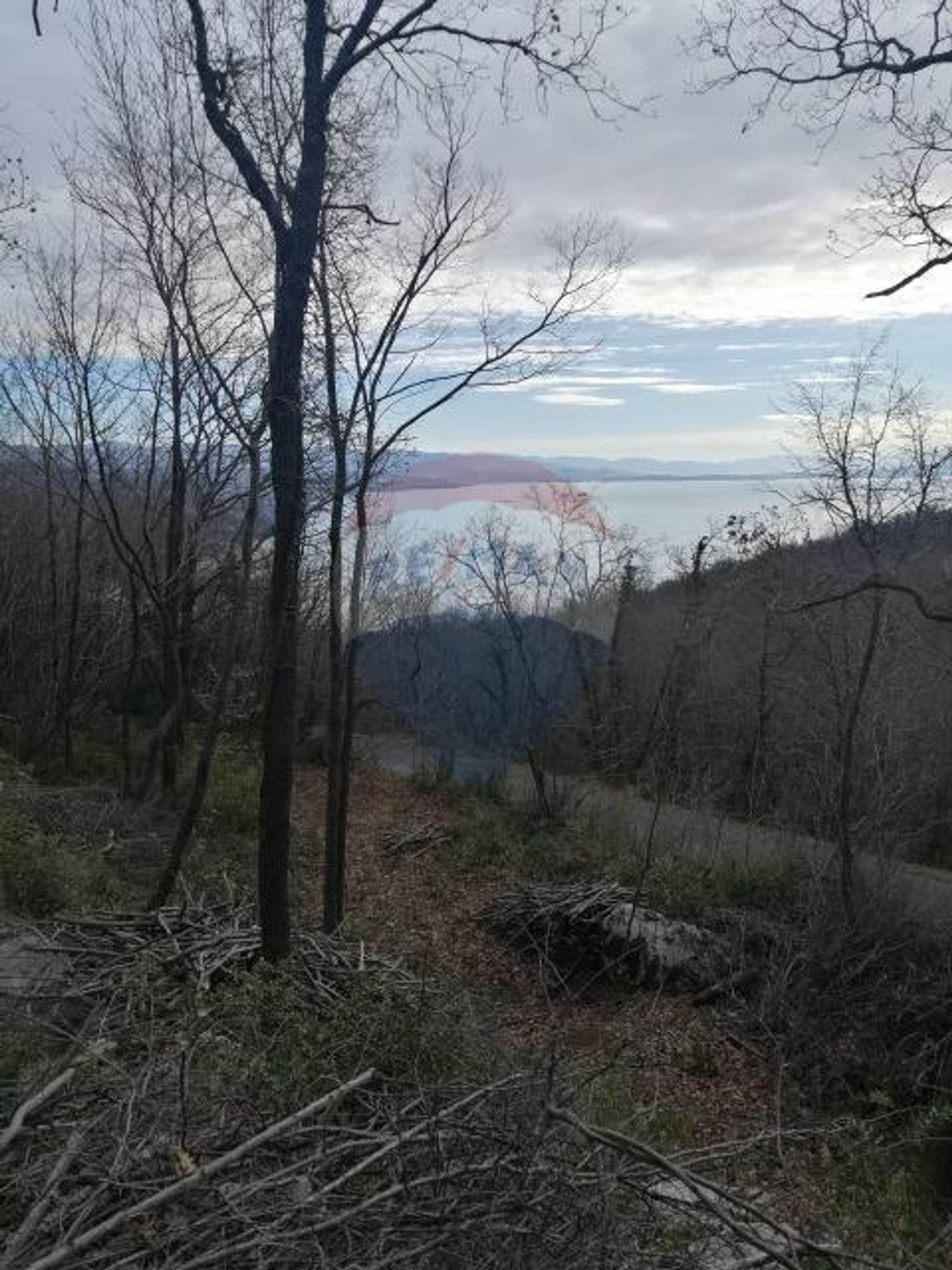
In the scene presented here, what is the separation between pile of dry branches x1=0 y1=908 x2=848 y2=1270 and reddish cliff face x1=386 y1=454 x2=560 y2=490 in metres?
8.64

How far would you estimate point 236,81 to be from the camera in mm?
8141

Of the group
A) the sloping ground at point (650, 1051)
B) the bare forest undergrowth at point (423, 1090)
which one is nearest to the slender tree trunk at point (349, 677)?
the sloping ground at point (650, 1051)

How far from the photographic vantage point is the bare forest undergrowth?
10.2 ft

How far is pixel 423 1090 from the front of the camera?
11.5ft

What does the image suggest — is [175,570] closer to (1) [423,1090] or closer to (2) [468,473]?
(2) [468,473]

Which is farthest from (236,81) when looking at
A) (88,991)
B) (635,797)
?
(635,797)

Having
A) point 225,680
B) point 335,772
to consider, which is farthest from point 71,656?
point 335,772

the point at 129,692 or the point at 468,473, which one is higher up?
the point at 468,473

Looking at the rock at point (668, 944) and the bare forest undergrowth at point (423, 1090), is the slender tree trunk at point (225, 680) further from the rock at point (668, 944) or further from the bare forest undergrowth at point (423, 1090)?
the rock at point (668, 944)

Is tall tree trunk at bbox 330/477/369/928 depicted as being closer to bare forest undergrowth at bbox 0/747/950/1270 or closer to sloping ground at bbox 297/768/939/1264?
sloping ground at bbox 297/768/939/1264

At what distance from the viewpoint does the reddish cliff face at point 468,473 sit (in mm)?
13945

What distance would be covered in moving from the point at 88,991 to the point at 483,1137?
3971 millimetres

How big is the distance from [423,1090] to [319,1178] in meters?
0.43

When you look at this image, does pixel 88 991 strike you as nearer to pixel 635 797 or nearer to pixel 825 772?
pixel 825 772
